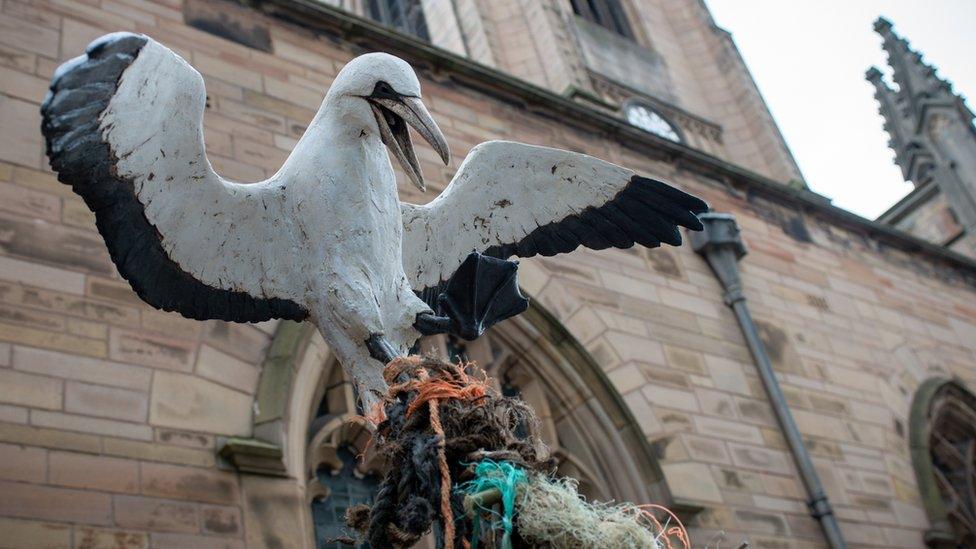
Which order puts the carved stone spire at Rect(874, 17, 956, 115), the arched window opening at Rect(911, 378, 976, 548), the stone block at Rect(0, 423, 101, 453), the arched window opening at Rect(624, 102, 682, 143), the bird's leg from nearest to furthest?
the bird's leg < the stone block at Rect(0, 423, 101, 453) < the arched window opening at Rect(911, 378, 976, 548) < the arched window opening at Rect(624, 102, 682, 143) < the carved stone spire at Rect(874, 17, 956, 115)

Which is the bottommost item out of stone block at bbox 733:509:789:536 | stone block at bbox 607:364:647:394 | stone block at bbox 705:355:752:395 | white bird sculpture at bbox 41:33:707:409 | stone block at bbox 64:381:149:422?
white bird sculpture at bbox 41:33:707:409

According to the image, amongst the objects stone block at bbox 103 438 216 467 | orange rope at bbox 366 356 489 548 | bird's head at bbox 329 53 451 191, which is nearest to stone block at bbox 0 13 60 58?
stone block at bbox 103 438 216 467

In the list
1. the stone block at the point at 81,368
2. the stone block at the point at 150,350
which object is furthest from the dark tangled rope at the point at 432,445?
the stone block at the point at 150,350

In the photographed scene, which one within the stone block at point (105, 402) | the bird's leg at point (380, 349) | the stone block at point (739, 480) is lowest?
the bird's leg at point (380, 349)

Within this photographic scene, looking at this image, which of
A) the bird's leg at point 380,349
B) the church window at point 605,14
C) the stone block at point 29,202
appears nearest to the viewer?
the bird's leg at point 380,349

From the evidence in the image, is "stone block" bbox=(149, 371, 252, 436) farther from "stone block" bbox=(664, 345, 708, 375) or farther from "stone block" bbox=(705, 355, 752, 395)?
"stone block" bbox=(705, 355, 752, 395)

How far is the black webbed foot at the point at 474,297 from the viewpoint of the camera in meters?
2.53

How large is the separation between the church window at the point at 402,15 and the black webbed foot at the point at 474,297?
12.3 meters

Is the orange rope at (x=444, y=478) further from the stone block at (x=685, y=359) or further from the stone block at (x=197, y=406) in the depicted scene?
the stone block at (x=685, y=359)

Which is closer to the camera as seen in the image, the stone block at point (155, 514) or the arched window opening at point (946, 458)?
the stone block at point (155, 514)

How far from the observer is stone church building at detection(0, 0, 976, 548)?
449cm

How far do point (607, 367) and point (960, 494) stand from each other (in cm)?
413

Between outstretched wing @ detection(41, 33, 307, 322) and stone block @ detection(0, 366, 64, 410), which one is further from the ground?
stone block @ detection(0, 366, 64, 410)

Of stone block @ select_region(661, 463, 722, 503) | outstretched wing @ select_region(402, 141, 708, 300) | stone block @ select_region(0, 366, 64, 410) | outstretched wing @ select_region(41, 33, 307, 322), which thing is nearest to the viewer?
outstretched wing @ select_region(41, 33, 307, 322)
